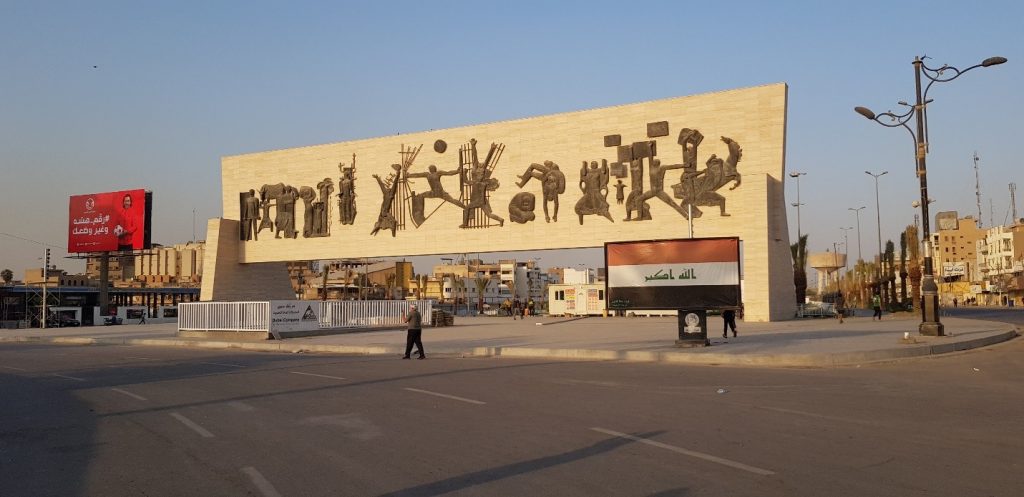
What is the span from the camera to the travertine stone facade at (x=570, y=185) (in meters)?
45.0

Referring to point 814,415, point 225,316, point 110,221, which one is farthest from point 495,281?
point 814,415

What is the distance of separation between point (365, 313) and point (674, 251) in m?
24.0

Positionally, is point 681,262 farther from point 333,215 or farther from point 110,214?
point 110,214

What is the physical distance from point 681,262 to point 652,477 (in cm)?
1644

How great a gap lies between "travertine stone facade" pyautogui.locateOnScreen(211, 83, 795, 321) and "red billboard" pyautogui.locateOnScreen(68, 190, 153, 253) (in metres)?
8.40

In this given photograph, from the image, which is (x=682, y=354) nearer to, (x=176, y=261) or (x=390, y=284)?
(x=390, y=284)

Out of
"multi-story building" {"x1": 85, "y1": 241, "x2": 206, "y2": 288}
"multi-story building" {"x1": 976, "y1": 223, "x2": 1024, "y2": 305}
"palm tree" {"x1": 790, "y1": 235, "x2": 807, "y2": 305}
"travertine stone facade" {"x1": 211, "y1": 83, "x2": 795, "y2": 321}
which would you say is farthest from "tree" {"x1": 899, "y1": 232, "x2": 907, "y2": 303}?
"multi-story building" {"x1": 85, "y1": 241, "x2": 206, "y2": 288}

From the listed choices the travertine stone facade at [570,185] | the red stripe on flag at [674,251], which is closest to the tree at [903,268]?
the travertine stone facade at [570,185]

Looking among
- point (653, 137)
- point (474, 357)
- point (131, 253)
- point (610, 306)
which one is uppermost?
point (653, 137)

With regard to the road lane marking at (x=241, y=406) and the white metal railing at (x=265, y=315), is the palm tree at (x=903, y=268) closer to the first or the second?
the white metal railing at (x=265, y=315)

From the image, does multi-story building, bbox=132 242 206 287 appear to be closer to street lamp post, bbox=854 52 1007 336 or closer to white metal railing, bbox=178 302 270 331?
white metal railing, bbox=178 302 270 331

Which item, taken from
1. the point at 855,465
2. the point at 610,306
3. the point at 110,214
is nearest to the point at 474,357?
the point at 610,306

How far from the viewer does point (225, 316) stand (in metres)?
36.7

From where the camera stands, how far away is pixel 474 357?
2345 cm
